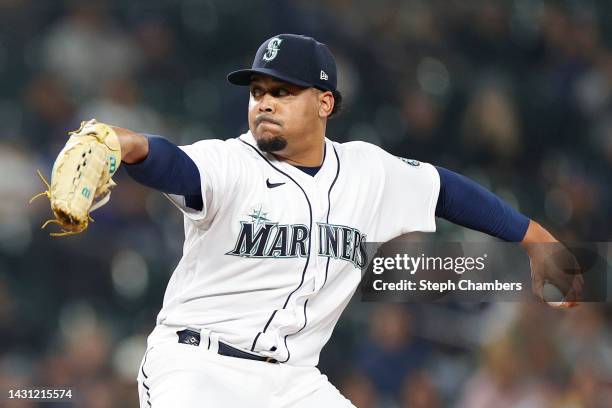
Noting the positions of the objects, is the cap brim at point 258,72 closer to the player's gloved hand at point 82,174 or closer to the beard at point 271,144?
the beard at point 271,144

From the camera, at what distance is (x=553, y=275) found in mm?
2918

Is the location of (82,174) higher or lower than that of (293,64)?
lower

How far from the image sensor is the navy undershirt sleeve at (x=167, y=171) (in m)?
2.07

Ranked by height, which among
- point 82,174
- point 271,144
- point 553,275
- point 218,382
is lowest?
point 218,382

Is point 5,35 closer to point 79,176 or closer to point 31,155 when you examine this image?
point 31,155

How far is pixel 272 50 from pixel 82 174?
2.89ft

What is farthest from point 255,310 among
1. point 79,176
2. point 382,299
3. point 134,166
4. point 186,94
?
point 186,94

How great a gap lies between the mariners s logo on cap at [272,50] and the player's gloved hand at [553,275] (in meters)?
1.05

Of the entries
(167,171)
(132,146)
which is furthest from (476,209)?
(132,146)

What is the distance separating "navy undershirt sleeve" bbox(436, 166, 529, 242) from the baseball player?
257 mm

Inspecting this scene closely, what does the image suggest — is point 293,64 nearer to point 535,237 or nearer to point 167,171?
point 167,171

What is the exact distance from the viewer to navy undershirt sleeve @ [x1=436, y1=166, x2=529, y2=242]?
2879mm

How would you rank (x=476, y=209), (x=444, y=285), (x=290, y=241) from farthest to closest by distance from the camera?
(x=444, y=285), (x=476, y=209), (x=290, y=241)

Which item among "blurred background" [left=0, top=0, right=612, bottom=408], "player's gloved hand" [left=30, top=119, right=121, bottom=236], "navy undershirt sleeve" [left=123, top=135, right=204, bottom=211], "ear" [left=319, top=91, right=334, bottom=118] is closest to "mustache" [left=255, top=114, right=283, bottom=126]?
"ear" [left=319, top=91, right=334, bottom=118]
